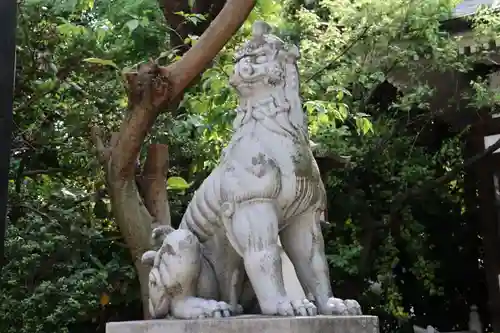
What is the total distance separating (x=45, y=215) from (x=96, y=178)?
59 cm

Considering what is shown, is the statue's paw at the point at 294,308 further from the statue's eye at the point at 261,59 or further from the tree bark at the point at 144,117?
the tree bark at the point at 144,117

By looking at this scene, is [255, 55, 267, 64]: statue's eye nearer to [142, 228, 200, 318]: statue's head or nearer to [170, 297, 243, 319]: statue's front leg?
[142, 228, 200, 318]: statue's head

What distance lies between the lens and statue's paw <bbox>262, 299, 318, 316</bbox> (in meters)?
2.74

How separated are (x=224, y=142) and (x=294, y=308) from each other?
296cm

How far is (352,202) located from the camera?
811cm

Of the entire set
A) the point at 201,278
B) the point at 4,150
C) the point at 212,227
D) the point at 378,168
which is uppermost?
the point at 378,168

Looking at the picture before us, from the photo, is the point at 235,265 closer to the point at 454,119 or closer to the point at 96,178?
the point at 96,178

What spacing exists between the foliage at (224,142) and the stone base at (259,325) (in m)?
2.36

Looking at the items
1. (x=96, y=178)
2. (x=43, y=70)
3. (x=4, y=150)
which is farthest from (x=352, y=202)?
(x=4, y=150)

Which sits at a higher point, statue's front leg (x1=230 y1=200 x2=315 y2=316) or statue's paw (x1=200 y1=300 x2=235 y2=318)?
statue's front leg (x1=230 y1=200 x2=315 y2=316)

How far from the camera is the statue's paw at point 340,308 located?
285 cm

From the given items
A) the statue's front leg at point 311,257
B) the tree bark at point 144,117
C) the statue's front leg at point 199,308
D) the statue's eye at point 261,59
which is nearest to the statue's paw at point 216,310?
the statue's front leg at point 199,308

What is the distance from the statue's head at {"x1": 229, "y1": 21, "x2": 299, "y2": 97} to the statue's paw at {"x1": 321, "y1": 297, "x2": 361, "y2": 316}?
100cm

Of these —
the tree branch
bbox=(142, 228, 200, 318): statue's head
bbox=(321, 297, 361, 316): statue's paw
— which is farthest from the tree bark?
bbox=(321, 297, 361, 316): statue's paw
